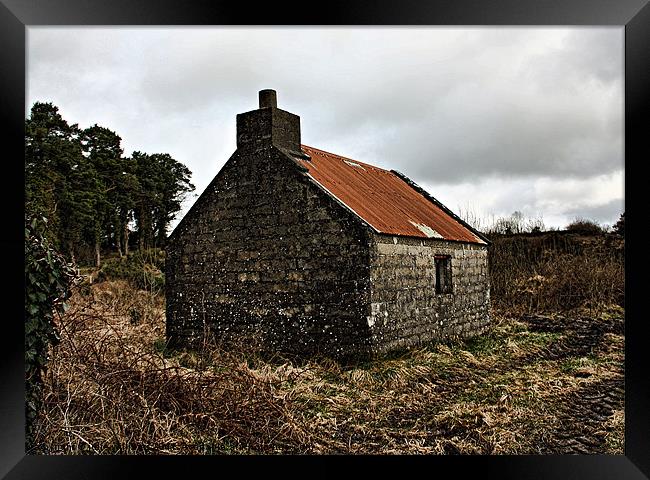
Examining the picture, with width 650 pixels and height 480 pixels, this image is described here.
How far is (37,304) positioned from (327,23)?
10.6 feet

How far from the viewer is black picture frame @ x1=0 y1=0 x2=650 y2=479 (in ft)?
13.6

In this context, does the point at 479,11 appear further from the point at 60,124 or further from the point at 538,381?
the point at 60,124

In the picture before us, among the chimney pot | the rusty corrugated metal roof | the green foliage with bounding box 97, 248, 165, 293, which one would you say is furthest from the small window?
the green foliage with bounding box 97, 248, 165, 293

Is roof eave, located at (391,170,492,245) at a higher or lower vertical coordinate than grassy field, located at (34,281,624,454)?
higher

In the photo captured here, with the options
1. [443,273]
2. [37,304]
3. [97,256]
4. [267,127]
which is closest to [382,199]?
→ [443,273]

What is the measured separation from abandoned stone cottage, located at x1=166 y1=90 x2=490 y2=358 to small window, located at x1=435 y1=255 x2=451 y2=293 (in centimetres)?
2

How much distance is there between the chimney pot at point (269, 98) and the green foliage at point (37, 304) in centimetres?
639

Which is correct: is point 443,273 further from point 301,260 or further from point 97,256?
point 97,256

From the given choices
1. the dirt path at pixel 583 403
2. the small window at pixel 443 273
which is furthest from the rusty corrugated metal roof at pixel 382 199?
the dirt path at pixel 583 403

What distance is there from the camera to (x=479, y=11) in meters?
4.26

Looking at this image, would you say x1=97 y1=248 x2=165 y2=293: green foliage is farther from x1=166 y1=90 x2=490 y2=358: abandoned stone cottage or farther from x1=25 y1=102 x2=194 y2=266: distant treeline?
x1=166 y1=90 x2=490 y2=358: abandoned stone cottage

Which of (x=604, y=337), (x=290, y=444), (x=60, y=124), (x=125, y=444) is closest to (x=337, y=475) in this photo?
(x=290, y=444)

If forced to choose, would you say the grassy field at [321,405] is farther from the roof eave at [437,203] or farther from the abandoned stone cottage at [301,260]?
the roof eave at [437,203]

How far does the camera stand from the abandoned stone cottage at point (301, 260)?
9828mm
